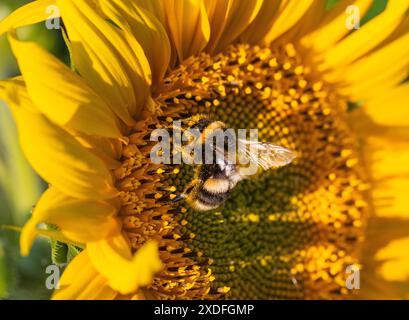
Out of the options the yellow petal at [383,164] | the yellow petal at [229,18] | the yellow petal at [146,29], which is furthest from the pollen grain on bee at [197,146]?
the yellow petal at [383,164]

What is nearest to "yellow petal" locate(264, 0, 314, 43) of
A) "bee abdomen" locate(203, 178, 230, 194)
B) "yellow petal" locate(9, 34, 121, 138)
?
"bee abdomen" locate(203, 178, 230, 194)

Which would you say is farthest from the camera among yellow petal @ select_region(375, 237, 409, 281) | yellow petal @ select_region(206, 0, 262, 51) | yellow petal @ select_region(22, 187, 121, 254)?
yellow petal @ select_region(375, 237, 409, 281)

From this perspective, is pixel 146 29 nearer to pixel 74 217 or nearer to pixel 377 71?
pixel 74 217

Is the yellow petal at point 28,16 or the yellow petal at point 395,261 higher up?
the yellow petal at point 28,16

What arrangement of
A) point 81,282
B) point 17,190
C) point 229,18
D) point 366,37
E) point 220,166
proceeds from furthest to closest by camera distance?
point 17,190 → point 366,37 → point 229,18 → point 220,166 → point 81,282

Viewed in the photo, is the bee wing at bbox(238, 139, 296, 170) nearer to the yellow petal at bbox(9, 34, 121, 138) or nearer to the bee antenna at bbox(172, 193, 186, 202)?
the bee antenna at bbox(172, 193, 186, 202)

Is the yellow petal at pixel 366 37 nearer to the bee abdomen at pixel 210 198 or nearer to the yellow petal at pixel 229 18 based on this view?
the yellow petal at pixel 229 18

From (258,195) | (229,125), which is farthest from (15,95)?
(258,195)
